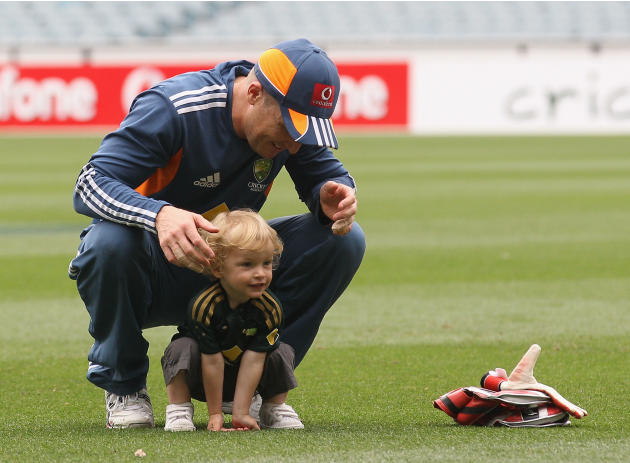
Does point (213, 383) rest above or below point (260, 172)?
below

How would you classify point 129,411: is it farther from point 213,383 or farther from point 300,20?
point 300,20

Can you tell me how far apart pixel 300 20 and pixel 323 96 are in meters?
31.7

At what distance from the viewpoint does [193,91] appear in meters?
3.35

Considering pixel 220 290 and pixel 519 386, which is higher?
pixel 220 290

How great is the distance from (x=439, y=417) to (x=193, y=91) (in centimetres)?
132

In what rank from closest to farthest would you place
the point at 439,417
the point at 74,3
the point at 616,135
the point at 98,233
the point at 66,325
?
1. the point at 98,233
2. the point at 439,417
3. the point at 66,325
4. the point at 616,135
5. the point at 74,3

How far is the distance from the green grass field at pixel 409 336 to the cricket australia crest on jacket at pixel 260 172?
0.79 m

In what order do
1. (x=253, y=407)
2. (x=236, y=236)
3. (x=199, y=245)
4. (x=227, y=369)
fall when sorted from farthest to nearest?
(x=253, y=407) → (x=227, y=369) → (x=236, y=236) → (x=199, y=245)

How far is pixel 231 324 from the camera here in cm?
321

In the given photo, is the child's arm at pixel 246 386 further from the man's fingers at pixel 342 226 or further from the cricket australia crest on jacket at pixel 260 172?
the cricket australia crest on jacket at pixel 260 172

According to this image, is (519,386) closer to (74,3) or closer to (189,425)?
(189,425)

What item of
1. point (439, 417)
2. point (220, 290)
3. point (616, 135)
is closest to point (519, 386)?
point (439, 417)

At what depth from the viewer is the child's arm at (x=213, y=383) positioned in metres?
3.21

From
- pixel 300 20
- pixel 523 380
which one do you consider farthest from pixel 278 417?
pixel 300 20
